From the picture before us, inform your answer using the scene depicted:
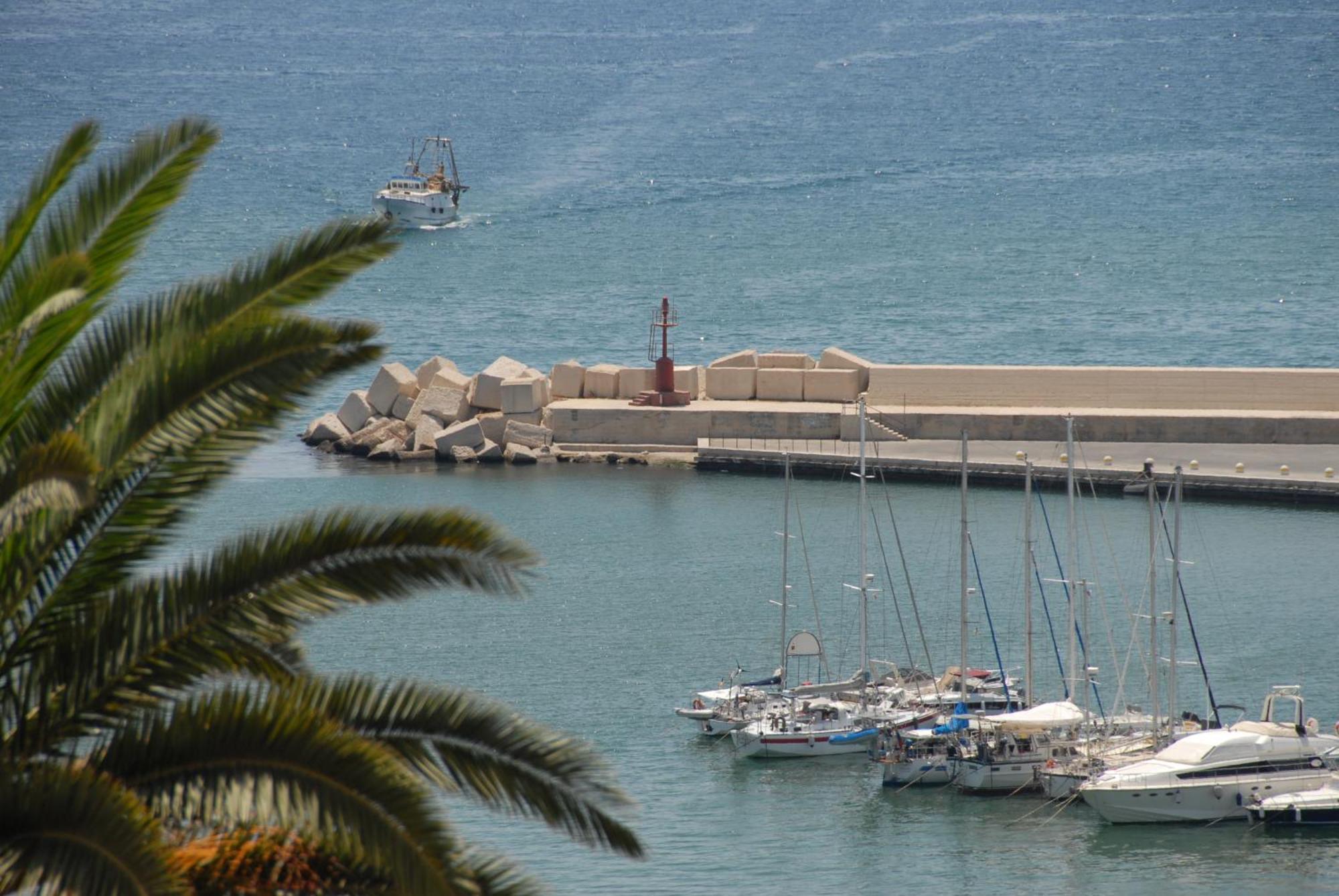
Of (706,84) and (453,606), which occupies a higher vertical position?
(706,84)

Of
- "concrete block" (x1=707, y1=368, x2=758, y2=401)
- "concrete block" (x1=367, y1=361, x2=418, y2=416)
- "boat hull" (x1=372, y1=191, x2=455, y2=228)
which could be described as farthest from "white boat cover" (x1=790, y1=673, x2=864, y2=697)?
"boat hull" (x1=372, y1=191, x2=455, y2=228)

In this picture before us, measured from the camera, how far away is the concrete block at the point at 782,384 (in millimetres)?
50312

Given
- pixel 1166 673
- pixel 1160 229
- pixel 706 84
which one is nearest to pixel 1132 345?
pixel 1160 229

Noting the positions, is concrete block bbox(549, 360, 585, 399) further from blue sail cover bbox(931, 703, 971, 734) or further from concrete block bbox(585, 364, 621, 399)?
blue sail cover bbox(931, 703, 971, 734)

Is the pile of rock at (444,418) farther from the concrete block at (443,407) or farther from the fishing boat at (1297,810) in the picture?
the fishing boat at (1297,810)

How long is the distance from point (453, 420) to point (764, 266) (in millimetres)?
40319

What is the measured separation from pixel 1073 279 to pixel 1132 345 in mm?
13657

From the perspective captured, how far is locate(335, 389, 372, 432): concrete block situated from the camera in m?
51.4

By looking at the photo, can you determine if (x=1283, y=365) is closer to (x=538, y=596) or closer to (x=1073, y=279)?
(x=1073, y=279)

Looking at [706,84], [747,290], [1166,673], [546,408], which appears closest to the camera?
[1166,673]

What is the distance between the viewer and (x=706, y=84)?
144m

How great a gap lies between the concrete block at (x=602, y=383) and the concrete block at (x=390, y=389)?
13.6ft

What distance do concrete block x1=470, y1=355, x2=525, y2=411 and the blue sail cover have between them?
76.5 ft

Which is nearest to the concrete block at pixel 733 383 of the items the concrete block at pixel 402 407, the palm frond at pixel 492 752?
the concrete block at pixel 402 407
